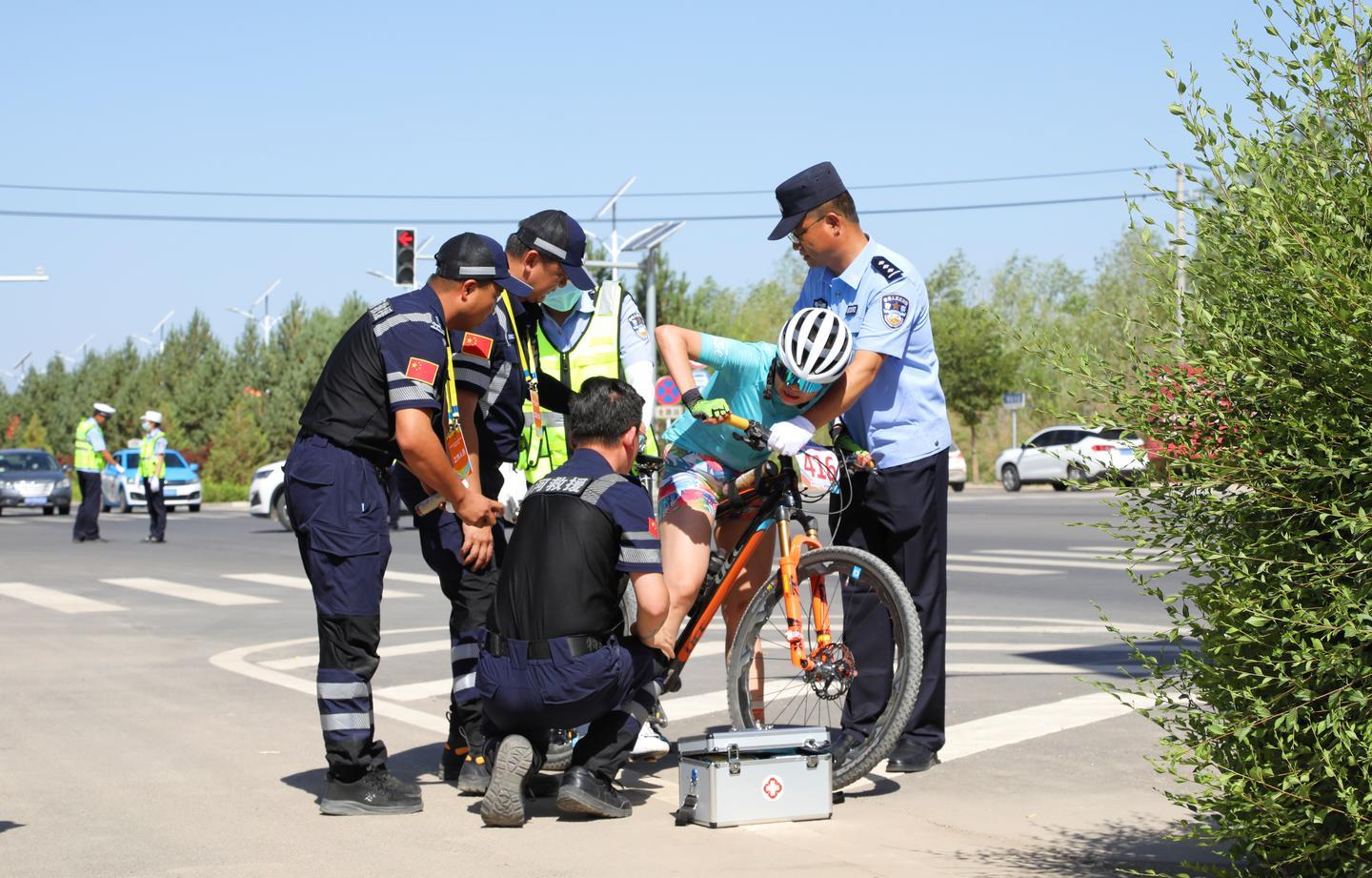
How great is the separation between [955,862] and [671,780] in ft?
5.50

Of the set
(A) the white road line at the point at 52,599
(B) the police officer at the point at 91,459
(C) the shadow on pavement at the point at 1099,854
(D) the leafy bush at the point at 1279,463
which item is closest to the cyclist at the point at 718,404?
(C) the shadow on pavement at the point at 1099,854

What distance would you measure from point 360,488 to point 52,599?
979 centimetres

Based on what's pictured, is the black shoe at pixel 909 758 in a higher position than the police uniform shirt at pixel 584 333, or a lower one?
lower

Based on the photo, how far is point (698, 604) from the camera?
A: 20.0ft

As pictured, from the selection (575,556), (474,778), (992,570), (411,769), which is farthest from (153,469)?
(575,556)

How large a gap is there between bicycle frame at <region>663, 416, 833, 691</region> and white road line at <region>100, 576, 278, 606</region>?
852 cm

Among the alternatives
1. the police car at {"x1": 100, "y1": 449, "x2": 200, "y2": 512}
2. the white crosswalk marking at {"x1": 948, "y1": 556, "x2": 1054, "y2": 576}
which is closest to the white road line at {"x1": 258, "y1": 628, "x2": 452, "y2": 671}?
the white crosswalk marking at {"x1": 948, "y1": 556, "x2": 1054, "y2": 576}

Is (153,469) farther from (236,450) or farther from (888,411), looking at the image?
(236,450)

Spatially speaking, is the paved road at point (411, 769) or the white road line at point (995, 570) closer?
the paved road at point (411, 769)

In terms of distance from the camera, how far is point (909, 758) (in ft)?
20.0

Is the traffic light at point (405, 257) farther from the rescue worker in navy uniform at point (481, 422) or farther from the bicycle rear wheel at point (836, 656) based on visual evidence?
the bicycle rear wheel at point (836, 656)

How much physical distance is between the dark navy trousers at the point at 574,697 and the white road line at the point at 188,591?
8888 millimetres

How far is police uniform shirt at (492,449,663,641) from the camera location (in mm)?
5418

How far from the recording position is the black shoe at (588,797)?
5.32 m
